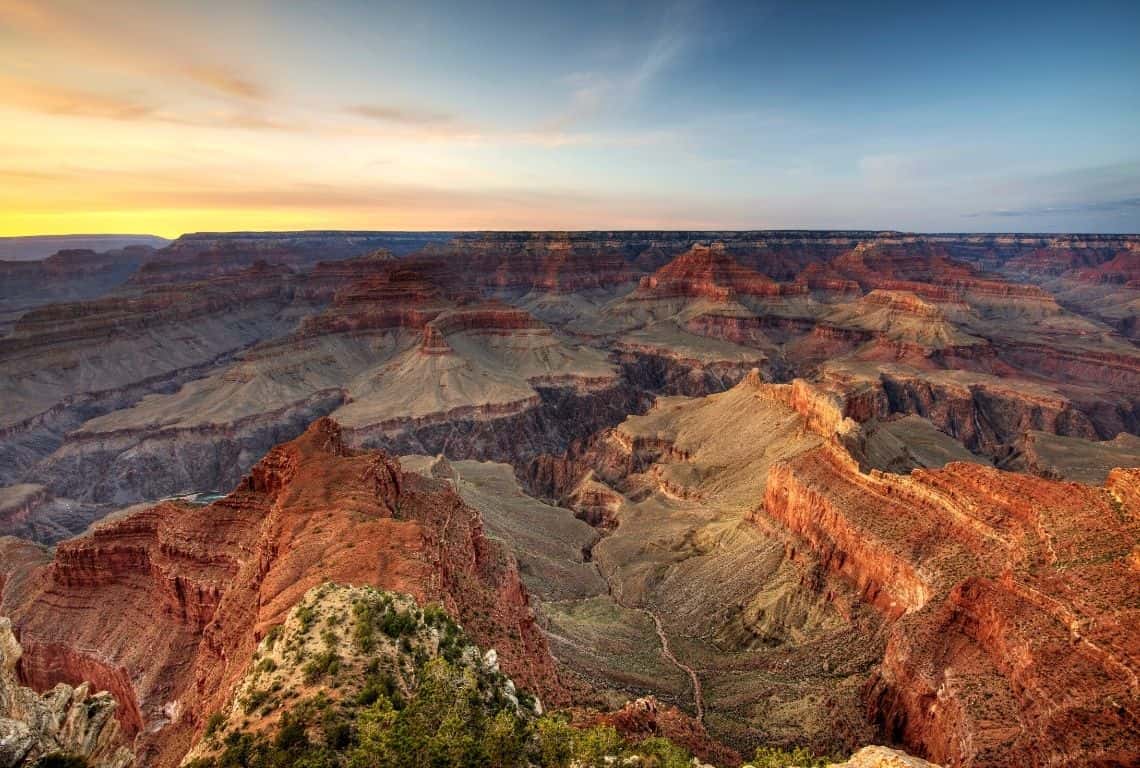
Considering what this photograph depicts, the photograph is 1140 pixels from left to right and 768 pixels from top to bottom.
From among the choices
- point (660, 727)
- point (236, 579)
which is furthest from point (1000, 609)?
point (236, 579)

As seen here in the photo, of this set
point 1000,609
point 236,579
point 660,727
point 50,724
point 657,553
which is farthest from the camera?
point 657,553

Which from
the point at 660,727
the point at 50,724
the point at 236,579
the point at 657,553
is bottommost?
the point at 657,553

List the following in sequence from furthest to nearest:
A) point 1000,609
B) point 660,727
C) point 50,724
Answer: point 1000,609 < point 660,727 < point 50,724

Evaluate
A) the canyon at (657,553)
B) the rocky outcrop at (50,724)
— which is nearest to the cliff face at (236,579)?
the canyon at (657,553)

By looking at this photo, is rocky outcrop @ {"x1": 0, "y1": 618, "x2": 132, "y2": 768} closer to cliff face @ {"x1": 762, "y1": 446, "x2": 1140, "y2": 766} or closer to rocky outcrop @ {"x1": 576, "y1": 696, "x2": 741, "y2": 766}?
rocky outcrop @ {"x1": 576, "y1": 696, "x2": 741, "y2": 766}

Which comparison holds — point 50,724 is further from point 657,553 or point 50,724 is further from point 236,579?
point 657,553

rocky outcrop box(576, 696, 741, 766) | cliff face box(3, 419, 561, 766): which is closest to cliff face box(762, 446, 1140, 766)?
rocky outcrop box(576, 696, 741, 766)
